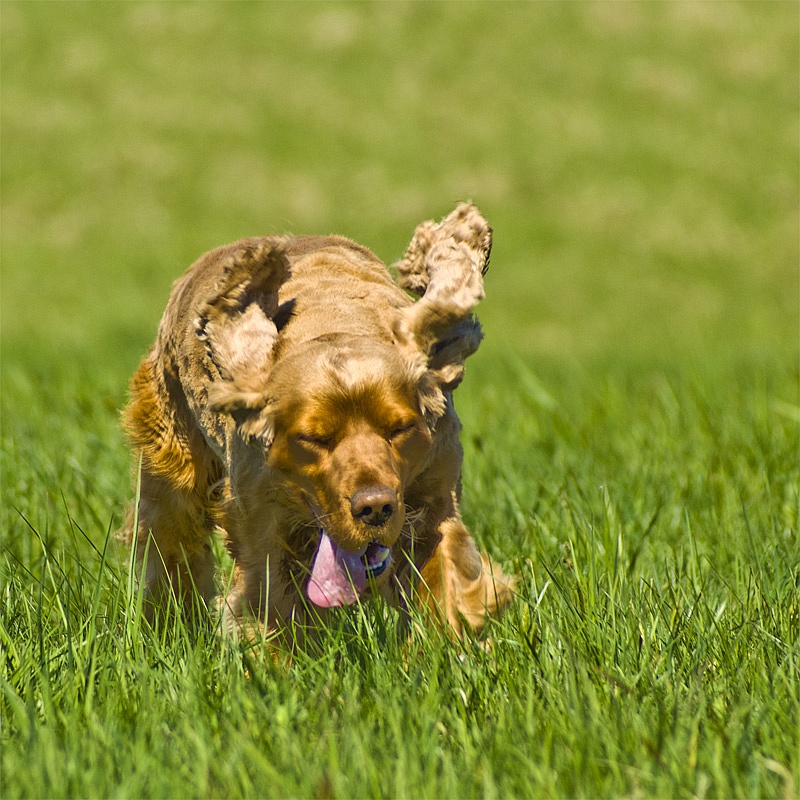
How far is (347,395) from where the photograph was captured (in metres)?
2.79

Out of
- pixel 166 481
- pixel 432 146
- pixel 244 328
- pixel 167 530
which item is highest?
pixel 244 328

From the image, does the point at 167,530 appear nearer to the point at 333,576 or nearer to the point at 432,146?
the point at 333,576

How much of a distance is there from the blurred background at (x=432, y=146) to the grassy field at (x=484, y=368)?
0.21ft

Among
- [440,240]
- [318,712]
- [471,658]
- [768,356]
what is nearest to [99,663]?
Result: [318,712]

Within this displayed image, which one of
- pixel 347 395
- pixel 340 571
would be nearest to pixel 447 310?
pixel 347 395

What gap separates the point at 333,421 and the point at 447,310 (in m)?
0.45

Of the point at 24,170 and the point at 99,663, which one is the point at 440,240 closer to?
the point at 99,663

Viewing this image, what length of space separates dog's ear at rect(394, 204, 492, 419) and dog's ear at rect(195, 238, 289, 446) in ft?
1.20

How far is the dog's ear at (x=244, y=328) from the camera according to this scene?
2996 millimetres

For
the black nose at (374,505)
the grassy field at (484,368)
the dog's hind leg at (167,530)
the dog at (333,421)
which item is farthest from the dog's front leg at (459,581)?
the dog's hind leg at (167,530)

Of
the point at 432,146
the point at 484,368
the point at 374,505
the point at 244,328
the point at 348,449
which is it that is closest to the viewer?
the point at 374,505

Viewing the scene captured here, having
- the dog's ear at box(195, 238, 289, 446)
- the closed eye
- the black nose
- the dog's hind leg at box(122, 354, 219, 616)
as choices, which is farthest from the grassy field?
the dog's ear at box(195, 238, 289, 446)

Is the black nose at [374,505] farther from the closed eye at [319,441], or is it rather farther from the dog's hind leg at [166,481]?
the dog's hind leg at [166,481]

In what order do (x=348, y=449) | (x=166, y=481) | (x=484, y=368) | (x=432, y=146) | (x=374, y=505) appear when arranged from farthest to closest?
1. (x=432, y=146)
2. (x=484, y=368)
3. (x=166, y=481)
4. (x=348, y=449)
5. (x=374, y=505)
